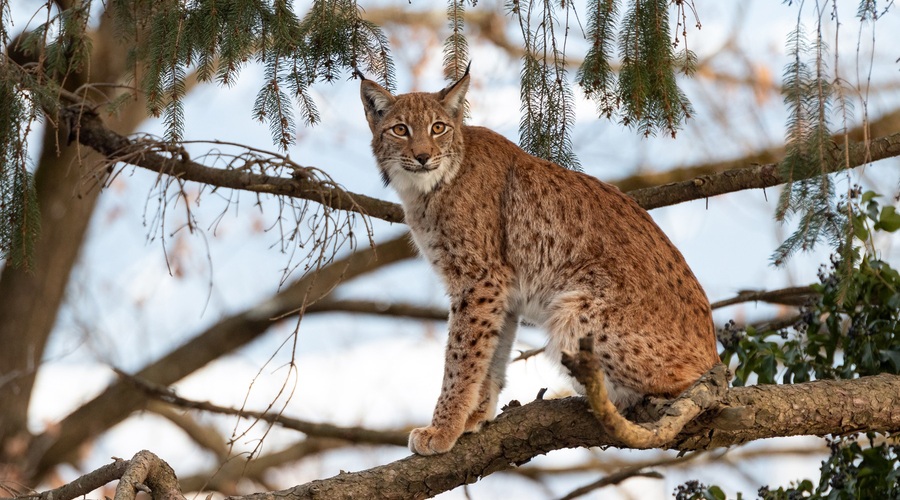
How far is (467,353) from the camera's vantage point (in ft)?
17.1

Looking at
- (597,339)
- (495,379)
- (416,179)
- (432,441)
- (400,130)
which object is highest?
(400,130)

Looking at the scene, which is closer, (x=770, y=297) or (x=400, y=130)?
(x=400, y=130)

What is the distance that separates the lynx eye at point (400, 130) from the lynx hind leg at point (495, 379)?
1.09 meters

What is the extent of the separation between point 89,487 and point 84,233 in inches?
343

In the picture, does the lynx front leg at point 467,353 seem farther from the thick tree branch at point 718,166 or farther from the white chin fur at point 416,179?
the thick tree branch at point 718,166

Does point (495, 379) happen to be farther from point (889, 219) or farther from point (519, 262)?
point (889, 219)

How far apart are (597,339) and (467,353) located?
2.17ft


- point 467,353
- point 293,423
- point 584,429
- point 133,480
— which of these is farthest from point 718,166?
point 133,480

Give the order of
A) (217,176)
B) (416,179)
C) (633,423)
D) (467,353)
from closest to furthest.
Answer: (633,423) → (467,353) → (416,179) → (217,176)

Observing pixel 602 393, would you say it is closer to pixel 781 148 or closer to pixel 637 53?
pixel 637 53

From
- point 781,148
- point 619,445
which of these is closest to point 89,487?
point 619,445

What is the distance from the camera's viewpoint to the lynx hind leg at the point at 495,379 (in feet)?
17.1

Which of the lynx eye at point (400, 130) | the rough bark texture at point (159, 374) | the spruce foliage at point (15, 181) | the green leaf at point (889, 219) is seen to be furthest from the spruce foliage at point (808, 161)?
the rough bark texture at point (159, 374)

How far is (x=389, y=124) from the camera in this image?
18.9ft
